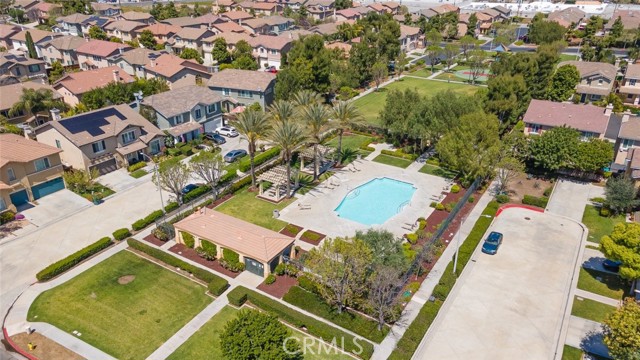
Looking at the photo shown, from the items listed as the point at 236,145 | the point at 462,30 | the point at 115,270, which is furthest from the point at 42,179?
the point at 462,30

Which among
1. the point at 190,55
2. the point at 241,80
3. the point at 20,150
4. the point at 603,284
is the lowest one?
the point at 603,284

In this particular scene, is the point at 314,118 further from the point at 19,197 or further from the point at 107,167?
the point at 19,197

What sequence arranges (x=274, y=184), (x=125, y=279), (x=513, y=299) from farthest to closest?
(x=274, y=184), (x=125, y=279), (x=513, y=299)

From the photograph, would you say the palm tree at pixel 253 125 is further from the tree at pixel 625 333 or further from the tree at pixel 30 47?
the tree at pixel 30 47

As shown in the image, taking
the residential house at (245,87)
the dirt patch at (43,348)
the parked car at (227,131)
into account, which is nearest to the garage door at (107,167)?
the parked car at (227,131)

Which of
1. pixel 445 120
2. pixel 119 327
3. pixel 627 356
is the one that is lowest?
pixel 119 327

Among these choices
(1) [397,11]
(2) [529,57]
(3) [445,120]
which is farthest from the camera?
(1) [397,11]

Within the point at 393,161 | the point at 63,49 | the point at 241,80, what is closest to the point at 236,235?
the point at 393,161

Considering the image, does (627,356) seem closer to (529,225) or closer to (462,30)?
(529,225)
